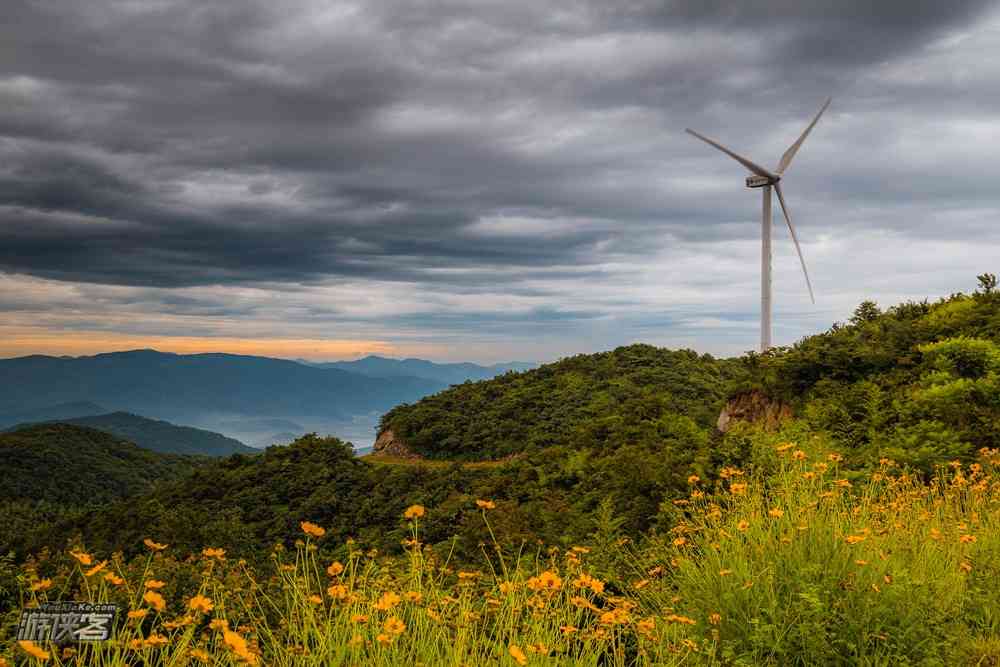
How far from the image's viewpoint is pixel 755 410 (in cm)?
2159

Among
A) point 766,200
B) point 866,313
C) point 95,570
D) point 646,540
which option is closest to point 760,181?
point 766,200

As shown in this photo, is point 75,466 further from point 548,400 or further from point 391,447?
point 548,400

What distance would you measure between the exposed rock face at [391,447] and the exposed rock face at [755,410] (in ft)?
101

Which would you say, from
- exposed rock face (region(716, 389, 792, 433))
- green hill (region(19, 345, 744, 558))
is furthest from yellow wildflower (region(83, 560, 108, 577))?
exposed rock face (region(716, 389, 792, 433))

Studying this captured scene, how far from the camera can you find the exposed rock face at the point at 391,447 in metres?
50.6

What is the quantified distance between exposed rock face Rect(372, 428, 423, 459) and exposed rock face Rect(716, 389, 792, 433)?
30.7 meters

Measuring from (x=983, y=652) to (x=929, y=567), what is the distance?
0.87 metres

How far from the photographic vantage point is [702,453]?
1625 cm

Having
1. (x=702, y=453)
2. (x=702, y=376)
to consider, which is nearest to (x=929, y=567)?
(x=702, y=453)

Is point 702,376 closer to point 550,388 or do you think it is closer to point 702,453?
point 550,388

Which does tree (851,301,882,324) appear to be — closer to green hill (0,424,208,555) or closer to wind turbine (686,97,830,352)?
wind turbine (686,97,830,352)

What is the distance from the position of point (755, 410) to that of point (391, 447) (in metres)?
35.0

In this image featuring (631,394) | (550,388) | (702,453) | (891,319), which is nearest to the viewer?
(702,453)

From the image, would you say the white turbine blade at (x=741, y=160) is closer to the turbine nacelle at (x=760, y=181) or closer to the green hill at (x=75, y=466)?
the turbine nacelle at (x=760, y=181)
